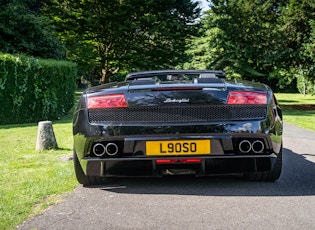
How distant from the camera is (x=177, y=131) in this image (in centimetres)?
394

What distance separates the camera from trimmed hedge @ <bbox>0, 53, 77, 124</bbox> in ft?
43.0

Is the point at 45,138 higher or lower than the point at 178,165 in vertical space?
lower

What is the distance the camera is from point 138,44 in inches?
1120

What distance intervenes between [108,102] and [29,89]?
10461 mm

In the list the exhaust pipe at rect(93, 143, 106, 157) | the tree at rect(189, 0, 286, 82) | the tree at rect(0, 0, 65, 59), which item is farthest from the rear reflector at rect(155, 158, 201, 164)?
the tree at rect(189, 0, 286, 82)

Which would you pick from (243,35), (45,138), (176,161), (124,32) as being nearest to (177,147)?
(176,161)

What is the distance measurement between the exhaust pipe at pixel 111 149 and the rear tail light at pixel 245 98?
1188mm

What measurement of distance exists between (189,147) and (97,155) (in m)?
0.89

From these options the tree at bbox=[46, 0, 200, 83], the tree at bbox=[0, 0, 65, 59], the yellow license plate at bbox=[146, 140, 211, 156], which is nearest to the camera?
the yellow license plate at bbox=[146, 140, 211, 156]

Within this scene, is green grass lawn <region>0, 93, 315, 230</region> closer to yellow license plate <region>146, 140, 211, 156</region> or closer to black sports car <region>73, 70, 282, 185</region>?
black sports car <region>73, 70, 282, 185</region>

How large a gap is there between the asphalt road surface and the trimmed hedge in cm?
958

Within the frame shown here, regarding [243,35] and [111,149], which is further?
[243,35]

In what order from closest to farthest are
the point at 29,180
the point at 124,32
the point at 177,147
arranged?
1. the point at 177,147
2. the point at 29,180
3. the point at 124,32

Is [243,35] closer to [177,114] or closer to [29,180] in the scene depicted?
[29,180]
